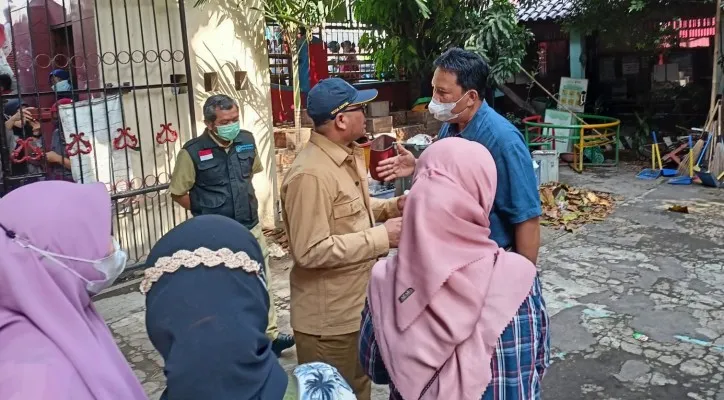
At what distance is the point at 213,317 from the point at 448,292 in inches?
23.7

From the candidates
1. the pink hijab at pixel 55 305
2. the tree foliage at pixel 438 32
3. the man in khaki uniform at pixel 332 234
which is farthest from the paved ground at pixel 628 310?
the tree foliage at pixel 438 32

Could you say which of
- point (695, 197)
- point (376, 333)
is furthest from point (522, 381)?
point (695, 197)

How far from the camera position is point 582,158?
9805mm

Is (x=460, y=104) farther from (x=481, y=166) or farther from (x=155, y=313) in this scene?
(x=155, y=313)

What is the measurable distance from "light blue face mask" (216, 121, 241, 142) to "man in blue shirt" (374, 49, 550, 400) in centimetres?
139

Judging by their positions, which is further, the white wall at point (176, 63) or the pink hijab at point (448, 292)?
the white wall at point (176, 63)

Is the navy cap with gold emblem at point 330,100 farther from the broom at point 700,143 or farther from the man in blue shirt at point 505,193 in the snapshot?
the broom at point 700,143

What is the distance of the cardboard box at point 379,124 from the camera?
7820mm

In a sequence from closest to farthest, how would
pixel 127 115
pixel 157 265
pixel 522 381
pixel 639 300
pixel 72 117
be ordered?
pixel 157 265 → pixel 522 381 → pixel 639 300 → pixel 72 117 → pixel 127 115

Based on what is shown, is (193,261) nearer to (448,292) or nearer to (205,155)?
(448,292)

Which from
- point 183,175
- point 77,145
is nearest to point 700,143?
point 183,175

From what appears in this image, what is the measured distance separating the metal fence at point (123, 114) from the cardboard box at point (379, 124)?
108 inches

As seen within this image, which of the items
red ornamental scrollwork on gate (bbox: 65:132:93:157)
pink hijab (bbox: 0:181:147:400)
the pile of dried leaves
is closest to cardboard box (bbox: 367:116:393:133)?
the pile of dried leaves

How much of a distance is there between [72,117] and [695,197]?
695 centimetres
